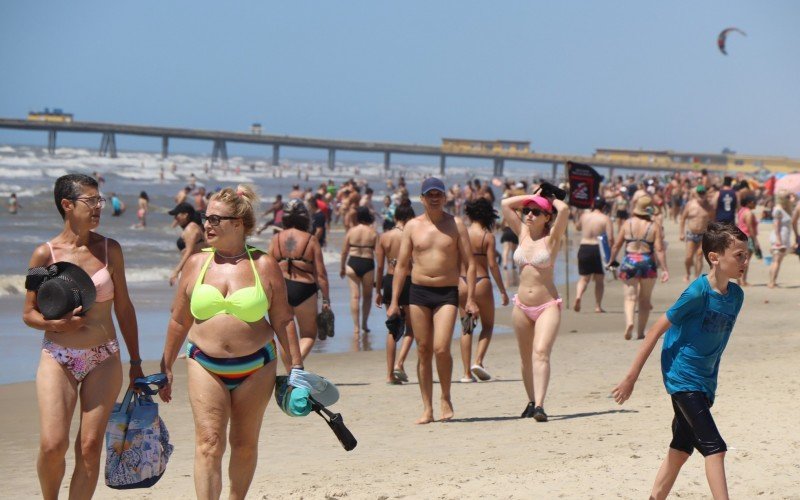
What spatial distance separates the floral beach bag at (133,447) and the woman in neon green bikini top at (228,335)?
16 cm

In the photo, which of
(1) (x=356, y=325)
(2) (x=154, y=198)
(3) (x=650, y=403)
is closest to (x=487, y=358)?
(1) (x=356, y=325)

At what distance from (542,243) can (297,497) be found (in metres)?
3.04

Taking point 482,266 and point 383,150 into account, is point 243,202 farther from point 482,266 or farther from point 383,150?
point 383,150

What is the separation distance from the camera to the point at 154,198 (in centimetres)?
6053

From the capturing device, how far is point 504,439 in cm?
757

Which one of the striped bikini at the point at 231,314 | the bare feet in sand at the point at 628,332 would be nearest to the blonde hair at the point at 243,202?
the striped bikini at the point at 231,314

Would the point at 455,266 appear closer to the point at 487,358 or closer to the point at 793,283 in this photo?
the point at 487,358

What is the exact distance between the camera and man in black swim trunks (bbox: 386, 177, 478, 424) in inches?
324

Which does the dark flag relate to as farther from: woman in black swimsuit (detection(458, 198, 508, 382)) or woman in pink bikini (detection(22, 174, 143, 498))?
woman in pink bikini (detection(22, 174, 143, 498))

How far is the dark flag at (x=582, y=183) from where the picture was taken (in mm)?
15320

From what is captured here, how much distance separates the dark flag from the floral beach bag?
1046 cm

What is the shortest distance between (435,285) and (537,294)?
703mm

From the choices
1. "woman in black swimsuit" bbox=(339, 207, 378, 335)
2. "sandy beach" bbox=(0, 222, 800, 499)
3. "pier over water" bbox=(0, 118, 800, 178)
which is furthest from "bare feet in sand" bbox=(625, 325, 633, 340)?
"pier over water" bbox=(0, 118, 800, 178)

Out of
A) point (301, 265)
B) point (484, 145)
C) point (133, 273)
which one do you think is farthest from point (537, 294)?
point (484, 145)
